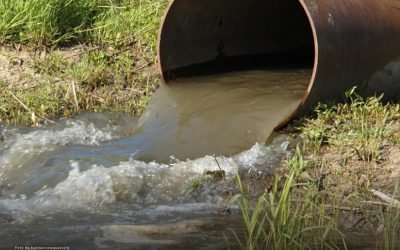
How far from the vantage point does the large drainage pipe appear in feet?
17.6

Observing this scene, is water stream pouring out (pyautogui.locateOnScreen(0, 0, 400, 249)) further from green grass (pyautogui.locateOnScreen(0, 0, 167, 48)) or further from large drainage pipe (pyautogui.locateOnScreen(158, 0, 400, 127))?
green grass (pyautogui.locateOnScreen(0, 0, 167, 48))

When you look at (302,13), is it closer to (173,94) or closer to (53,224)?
(173,94)

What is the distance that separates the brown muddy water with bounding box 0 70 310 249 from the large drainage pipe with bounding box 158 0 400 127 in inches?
10.9

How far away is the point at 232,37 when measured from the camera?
6.99 meters

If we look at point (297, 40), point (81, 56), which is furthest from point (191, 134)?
point (297, 40)

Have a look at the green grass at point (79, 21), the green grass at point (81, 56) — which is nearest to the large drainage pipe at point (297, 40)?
the green grass at point (81, 56)

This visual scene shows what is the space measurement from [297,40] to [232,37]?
1.09 meters

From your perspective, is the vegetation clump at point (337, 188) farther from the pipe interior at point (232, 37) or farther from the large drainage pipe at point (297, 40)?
the pipe interior at point (232, 37)

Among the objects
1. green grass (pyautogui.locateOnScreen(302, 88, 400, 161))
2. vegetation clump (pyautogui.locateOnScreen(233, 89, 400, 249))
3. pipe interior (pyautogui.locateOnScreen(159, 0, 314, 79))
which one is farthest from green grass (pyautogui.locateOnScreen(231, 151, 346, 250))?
pipe interior (pyautogui.locateOnScreen(159, 0, 314, 79))

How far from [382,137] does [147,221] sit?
1789 mm

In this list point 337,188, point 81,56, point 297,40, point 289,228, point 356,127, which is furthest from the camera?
point 297,40

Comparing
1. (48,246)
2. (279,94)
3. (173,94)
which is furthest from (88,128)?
(48,246)

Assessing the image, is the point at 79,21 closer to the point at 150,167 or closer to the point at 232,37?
the point at 232,37

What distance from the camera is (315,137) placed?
511 centimetres
